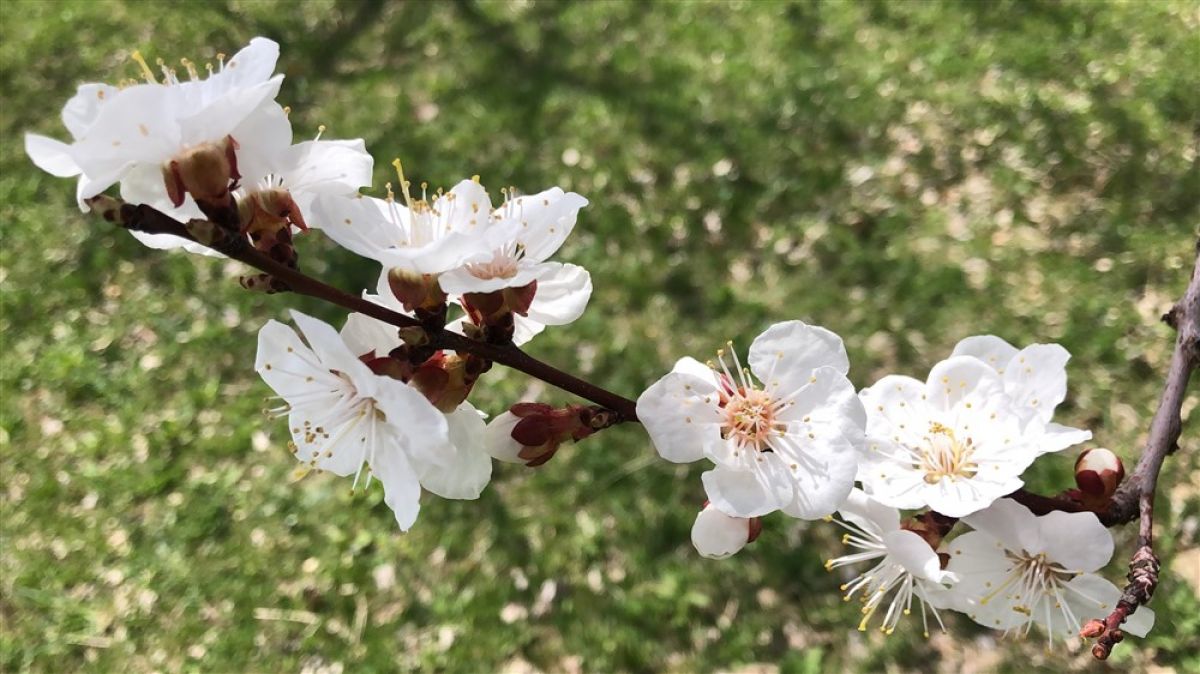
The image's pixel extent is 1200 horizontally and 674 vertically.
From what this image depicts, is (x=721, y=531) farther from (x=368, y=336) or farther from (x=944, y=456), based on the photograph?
(x=368, y=336)

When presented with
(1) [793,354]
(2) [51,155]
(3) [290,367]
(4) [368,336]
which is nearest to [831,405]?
(1) [793,354]

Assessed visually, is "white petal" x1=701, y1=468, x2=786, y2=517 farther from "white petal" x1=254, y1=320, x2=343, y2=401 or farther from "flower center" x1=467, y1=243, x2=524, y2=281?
"white petal" x1=254, y1=320, x2=343, y2=401

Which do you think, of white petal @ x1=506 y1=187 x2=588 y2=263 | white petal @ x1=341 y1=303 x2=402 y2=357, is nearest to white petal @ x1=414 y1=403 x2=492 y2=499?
white petal @ x1=341 y1=303 x2=402 y2=357

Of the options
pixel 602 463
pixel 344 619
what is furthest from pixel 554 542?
pixel 344 619

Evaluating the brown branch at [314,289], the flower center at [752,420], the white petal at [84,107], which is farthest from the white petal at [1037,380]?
the white petal at [84,107]

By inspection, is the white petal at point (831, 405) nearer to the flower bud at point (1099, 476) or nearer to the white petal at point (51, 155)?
the flower bud at point (1099, 476)
